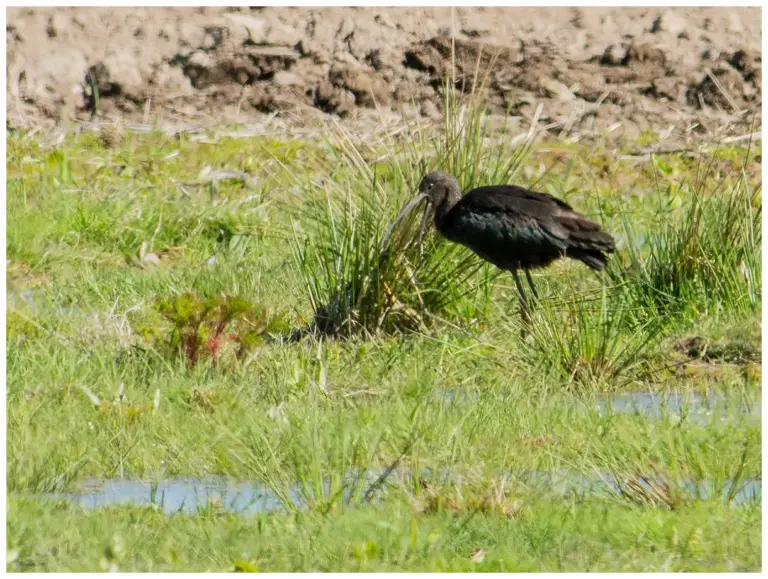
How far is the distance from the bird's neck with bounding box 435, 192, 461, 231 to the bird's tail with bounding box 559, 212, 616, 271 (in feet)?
2.00

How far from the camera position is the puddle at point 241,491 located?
552cm

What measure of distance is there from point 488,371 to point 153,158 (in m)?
6.42

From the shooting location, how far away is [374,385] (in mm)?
7250

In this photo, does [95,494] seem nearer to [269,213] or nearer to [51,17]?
[269,213]

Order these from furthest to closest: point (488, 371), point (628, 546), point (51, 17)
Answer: point (51, 17), point (488, 371), point (628, 546)

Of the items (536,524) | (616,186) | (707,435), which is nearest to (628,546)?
(536,524)

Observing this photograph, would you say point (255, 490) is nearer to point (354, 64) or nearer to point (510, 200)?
point (510, 200)

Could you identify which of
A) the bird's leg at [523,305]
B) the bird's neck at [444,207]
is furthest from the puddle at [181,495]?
the bird's neck at [444,207]

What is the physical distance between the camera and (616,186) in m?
13.0

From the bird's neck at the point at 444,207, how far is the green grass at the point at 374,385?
0.70ft

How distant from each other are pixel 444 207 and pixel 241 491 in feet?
10.0

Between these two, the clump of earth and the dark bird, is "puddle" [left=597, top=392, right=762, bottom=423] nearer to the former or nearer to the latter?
the dark bird

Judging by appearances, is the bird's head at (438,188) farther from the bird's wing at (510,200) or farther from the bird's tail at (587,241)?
the bird's tail at (587,241)

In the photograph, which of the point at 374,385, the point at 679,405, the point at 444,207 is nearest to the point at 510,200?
the point at 444,207
